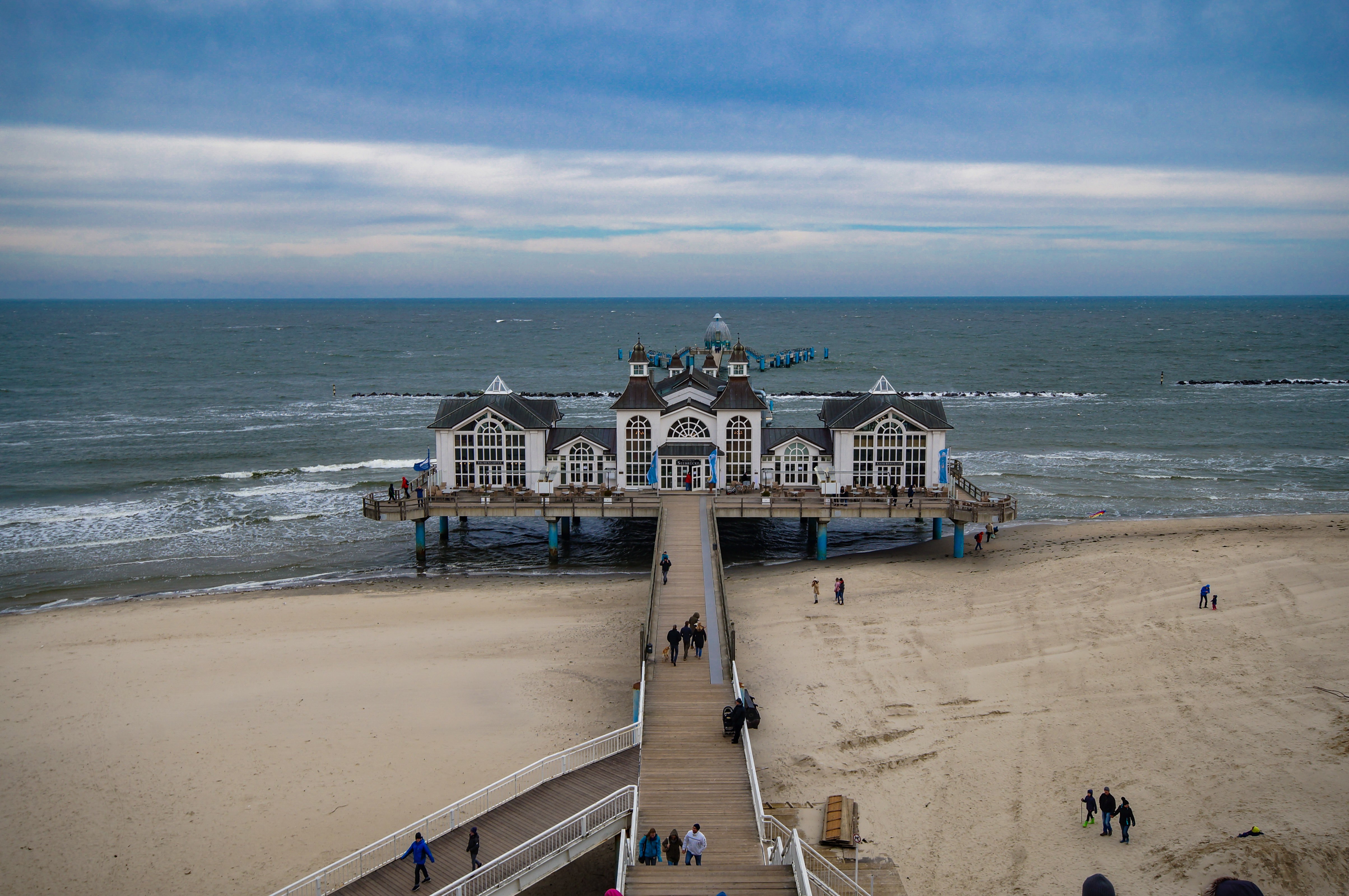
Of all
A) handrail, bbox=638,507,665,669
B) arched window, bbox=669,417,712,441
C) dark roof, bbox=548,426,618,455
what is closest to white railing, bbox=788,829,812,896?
handrail, bbox=638,507,665,669

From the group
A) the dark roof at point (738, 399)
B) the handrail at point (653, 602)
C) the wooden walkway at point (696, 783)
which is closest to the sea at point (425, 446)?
the handrail at point (653, 602)

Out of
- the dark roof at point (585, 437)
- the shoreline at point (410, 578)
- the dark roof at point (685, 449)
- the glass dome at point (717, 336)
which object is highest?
the glass dome at point (717, 336)

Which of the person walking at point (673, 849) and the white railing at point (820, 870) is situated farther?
the person walking at point (673, 849)

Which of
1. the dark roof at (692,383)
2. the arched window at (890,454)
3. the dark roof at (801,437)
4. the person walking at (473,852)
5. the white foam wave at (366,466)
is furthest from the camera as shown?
the white foam wave at (366,466)

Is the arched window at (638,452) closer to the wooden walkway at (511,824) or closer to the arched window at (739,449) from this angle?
the arched window at (739,449)

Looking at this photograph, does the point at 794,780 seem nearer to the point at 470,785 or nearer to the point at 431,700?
the point at 470,785

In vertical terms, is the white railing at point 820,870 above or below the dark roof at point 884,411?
below

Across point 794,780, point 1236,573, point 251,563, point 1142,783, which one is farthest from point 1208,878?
point 251,563
